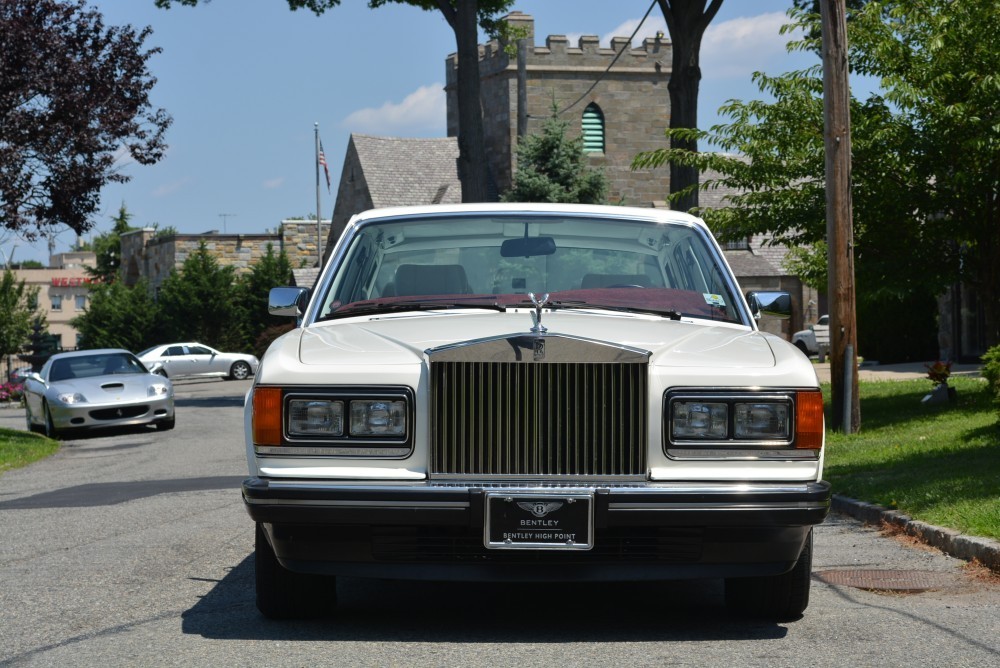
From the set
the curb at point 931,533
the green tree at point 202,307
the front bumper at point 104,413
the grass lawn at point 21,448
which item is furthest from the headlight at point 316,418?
the green tree at point 202,307

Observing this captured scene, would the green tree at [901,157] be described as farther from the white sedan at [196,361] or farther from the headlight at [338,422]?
the white sedan at [196,361]

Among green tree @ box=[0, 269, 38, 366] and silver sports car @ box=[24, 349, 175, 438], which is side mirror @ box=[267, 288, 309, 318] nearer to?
silver sports car @ box=[24, 349, 175, 438]

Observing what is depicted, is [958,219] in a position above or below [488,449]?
above

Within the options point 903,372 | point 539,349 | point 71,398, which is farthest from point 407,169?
point 539,349

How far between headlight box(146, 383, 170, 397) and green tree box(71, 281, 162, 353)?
3387cm

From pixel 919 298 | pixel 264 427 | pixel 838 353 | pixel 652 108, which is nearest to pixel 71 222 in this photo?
pixel 838 353

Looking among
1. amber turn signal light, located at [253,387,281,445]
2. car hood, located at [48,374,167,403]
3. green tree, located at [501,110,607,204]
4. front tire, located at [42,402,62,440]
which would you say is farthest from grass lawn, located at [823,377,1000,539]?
green tree, located at [501,110,607,204]

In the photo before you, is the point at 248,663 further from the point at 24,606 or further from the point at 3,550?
the point at 3,550

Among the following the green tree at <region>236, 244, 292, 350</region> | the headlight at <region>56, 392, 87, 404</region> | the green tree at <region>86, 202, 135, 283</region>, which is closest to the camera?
the headlight at <region>56, 392, 87, 404</region>

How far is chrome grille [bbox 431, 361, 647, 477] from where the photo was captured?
17.2 feet

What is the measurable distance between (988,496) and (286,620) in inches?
200

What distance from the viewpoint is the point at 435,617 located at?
5.93m

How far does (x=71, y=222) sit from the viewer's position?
19609 mm

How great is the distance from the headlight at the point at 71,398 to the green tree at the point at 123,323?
34.3 meters
